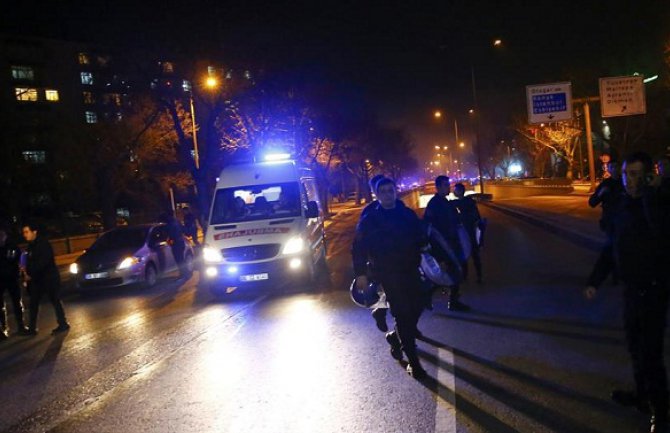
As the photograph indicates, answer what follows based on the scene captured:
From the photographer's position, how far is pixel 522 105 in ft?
178

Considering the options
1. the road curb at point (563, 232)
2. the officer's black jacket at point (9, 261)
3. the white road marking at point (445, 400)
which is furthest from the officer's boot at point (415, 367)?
the road curb at point (563, 232)

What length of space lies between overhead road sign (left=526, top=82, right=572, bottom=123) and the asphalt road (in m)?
17.0

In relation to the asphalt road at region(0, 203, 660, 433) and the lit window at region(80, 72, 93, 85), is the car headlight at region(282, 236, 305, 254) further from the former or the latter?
the lit window at region(80, 72, 93, 85)

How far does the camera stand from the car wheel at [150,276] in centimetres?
1323

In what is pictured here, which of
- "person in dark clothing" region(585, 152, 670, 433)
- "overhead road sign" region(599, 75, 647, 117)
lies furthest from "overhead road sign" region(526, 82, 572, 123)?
"person in dark clothing" region(585, 152, 670, 433)

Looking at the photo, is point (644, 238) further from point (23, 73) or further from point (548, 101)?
point (23, 73)

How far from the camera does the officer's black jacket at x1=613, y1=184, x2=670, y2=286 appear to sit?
3.79 metres

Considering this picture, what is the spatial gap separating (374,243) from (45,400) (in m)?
3.52

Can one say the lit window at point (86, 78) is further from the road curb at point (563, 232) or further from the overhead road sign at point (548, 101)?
the overhead road sign at point (548, 101)

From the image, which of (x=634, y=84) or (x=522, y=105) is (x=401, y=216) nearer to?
(x=634, y=84)

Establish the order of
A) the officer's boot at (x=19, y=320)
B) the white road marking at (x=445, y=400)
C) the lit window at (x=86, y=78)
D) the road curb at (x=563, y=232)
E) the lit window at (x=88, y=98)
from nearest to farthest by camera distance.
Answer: the white road marking at (x=445, y=400) < the officer's boot at (x=19, y=320) < the road curb at (x=563, y=232) < the lit window at (x=88, y=98) < the lit window at (x=86, y=78)

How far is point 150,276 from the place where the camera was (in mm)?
13438

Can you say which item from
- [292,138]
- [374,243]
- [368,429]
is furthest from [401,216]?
[292,138]

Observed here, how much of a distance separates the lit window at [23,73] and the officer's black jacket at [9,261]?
66.4 m
